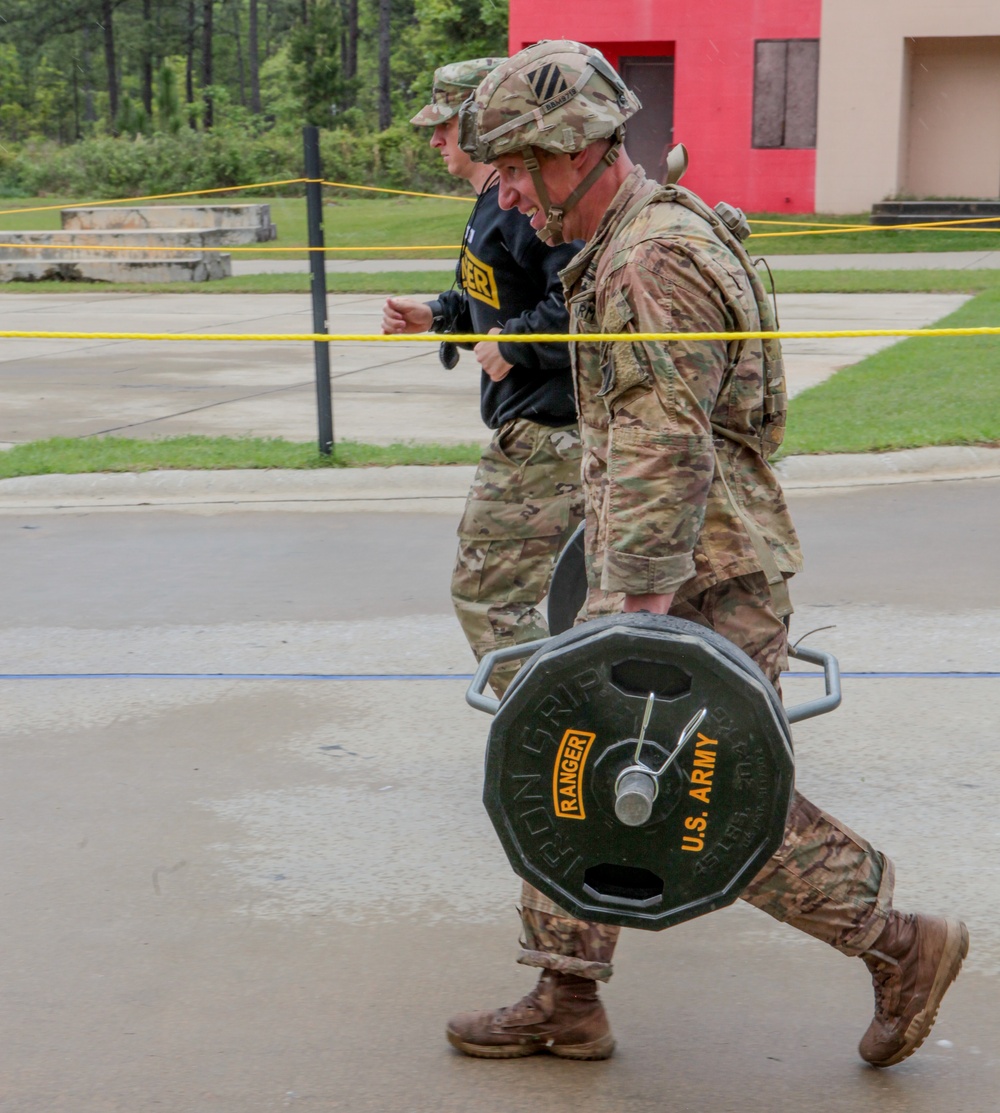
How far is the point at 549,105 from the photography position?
258 cm

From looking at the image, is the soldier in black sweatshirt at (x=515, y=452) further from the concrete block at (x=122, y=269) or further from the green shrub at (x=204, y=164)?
the green shrub at (x=204, y=164)

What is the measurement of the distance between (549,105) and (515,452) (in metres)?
1.38

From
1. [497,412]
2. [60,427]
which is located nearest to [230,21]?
[60,427]

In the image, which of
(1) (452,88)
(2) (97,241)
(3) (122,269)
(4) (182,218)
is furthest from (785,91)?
(1) (452,88)

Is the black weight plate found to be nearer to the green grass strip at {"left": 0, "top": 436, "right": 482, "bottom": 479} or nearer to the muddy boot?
the muddy boot

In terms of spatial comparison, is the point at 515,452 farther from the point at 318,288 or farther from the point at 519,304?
the point at 318,288

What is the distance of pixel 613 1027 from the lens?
302cm

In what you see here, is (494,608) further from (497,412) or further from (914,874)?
(914,874)

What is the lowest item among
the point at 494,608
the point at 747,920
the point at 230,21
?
the point at 747,920

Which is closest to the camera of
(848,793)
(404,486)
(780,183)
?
(848,793)

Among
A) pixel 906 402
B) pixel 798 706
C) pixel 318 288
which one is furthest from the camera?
pixel 906 402

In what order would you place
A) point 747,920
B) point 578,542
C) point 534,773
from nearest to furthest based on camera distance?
1. point 534,773
2. point 578,542
3. point 747,920

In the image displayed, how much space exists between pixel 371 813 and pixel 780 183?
23406 mm

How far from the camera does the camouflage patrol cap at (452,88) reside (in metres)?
3.91
